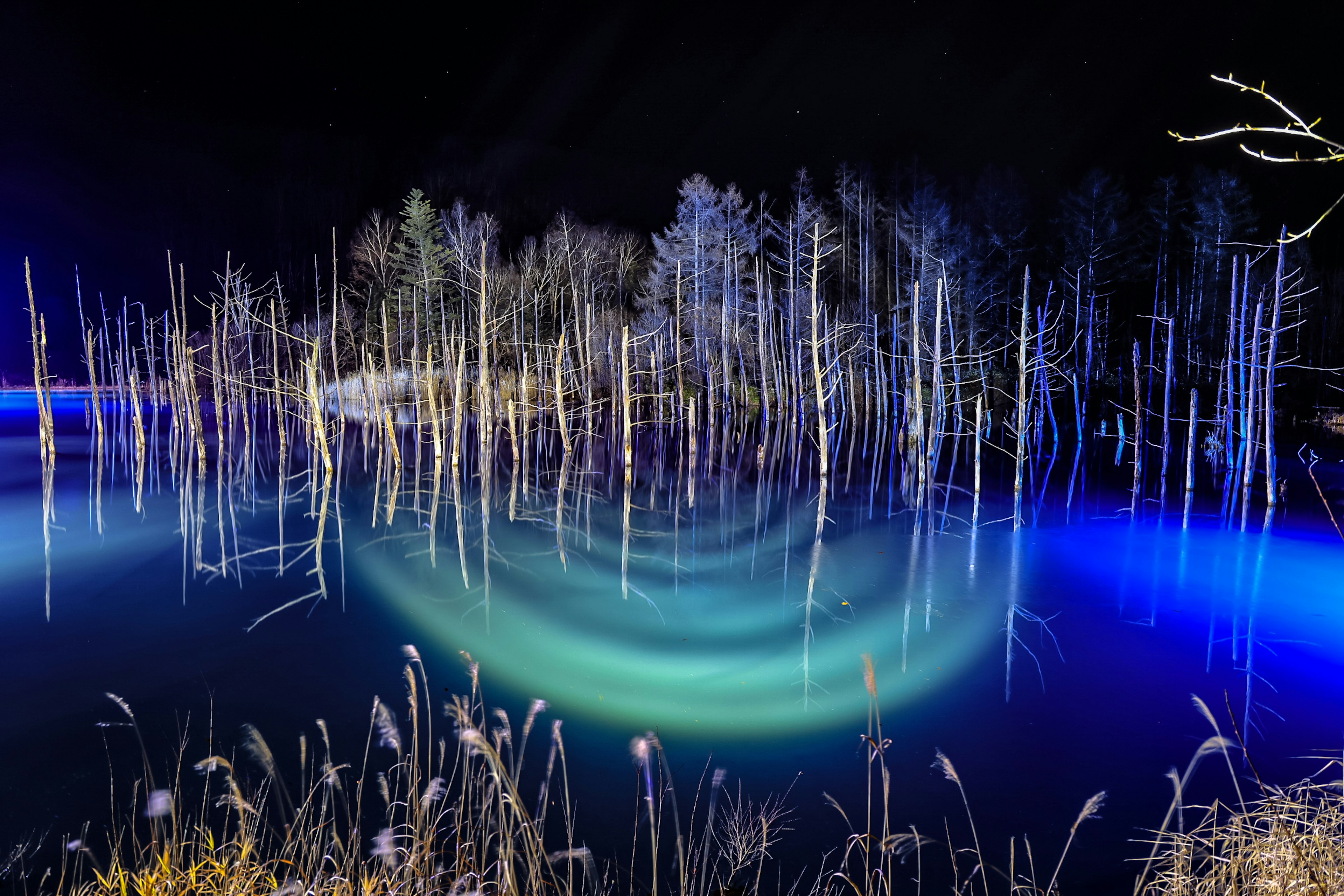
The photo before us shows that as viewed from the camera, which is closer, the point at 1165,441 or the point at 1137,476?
the point at 1137,476

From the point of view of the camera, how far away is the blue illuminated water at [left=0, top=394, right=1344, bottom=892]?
546 cm

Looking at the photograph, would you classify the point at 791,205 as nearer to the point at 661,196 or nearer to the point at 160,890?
the point at 661,196

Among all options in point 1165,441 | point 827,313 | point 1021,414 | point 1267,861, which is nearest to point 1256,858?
point 1267,861

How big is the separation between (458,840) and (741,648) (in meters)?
4.42

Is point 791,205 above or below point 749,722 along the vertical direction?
above

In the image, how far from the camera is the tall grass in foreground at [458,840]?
12.2 feet

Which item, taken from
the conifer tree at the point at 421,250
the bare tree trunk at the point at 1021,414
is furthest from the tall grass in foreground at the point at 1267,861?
the conifer tree at the point at 421,250

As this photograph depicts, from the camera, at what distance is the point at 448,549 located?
1276cm

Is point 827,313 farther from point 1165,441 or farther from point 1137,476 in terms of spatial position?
point 1137,476

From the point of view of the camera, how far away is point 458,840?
4.16 metres

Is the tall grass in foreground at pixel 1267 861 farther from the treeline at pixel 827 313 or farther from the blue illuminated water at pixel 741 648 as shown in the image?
the treeline at pixel 827 313

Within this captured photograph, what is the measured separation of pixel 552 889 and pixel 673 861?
2.32 ft

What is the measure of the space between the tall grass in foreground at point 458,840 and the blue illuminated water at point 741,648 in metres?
0.19

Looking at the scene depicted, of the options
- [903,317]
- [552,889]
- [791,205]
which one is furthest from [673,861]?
[791,205]
